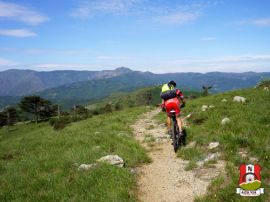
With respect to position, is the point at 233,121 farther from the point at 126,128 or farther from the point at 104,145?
the point at 126,128

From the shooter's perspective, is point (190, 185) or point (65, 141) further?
point (65, 141)

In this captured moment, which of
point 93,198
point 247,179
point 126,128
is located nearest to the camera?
point 247,179

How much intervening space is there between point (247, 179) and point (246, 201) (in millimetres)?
691

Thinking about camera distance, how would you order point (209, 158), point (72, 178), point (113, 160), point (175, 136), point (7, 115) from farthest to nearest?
point (7, 115) < point (175, 136) < point (113, 160) < point (209, 158) < point (72, 178)

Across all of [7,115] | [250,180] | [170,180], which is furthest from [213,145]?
[7,115]

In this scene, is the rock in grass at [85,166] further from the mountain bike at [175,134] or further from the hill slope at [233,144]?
the mountain bike at [175,134]

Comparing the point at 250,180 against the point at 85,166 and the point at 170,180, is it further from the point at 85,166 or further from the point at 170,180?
the point at 85,166

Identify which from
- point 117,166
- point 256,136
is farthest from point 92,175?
point 256,136

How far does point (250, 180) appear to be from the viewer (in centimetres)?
626

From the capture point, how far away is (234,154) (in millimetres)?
10188

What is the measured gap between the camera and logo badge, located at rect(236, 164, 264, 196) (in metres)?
6.06

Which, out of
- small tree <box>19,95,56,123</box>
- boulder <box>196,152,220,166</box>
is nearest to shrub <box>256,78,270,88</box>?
boulder <box>196,152,220,166</box>

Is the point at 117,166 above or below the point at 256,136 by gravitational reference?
below

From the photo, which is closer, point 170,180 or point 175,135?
point 170,180
